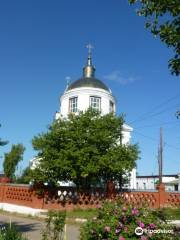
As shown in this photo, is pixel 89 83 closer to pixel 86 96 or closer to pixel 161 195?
pixel 86 96

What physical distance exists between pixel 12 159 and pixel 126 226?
3684cm

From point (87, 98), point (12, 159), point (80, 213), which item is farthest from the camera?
point (12, 159)

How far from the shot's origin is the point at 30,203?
74.3 feet

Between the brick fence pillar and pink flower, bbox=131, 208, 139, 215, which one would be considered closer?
pink flower, bbox=131, 208, 139, 215

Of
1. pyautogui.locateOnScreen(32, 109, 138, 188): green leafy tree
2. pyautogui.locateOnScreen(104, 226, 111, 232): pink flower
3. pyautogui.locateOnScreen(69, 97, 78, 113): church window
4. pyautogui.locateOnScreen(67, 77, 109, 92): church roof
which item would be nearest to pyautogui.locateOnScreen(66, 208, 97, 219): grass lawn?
pyautogui.locateOnScreen(32, 109, 138, 188): green leafy tree

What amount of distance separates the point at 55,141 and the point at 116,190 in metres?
4.84

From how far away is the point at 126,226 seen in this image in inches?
280

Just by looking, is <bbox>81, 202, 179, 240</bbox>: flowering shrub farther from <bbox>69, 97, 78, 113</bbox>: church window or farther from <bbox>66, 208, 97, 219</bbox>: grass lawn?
<bbox>69, 97, 78, 113</bbox>: church window

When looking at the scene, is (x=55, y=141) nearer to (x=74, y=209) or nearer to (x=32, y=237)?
(x=74, y=209)

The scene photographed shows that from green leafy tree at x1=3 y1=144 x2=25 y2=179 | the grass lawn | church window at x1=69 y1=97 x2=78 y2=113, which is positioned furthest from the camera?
green leafy tree at x1=3 y1=144 x2=25 y2=179

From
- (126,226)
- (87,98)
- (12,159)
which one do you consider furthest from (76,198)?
(12,159)

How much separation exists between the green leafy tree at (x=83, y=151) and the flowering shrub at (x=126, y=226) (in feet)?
42.6

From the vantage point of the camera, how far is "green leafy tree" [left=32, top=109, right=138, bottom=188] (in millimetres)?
21031

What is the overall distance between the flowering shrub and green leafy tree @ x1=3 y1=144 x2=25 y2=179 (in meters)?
35.8
